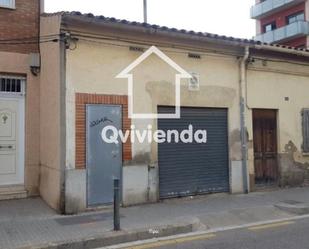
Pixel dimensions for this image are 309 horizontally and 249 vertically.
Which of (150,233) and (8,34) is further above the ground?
(8,34)

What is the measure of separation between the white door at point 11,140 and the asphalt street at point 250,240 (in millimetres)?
4409

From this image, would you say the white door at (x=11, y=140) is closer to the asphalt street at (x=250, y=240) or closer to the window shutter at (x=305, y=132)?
the asphalt street at (x=250, y=240)

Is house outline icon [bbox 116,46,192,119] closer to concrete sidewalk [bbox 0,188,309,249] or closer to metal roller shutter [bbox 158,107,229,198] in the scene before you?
metal roller shutter [bbox 158,107,229,198]

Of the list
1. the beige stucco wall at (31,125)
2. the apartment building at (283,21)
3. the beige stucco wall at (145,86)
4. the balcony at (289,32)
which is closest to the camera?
the beige stucco wall at (145,86)

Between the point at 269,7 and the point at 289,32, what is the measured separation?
470cm

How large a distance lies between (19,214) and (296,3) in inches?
1409

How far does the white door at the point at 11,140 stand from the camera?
384 inches

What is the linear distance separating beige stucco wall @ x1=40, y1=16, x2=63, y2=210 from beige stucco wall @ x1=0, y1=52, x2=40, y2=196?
0.17 metres

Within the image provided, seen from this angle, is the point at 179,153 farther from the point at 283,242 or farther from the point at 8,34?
the point at 8,34

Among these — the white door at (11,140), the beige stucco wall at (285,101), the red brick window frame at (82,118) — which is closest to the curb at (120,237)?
the red brick window frame at (82,118)

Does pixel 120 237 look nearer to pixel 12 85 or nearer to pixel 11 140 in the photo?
pixel 11 140

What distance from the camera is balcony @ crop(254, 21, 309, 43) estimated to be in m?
36.0

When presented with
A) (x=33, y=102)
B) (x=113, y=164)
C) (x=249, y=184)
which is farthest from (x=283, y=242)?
(x=33, y=102)

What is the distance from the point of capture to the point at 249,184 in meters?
11.4
